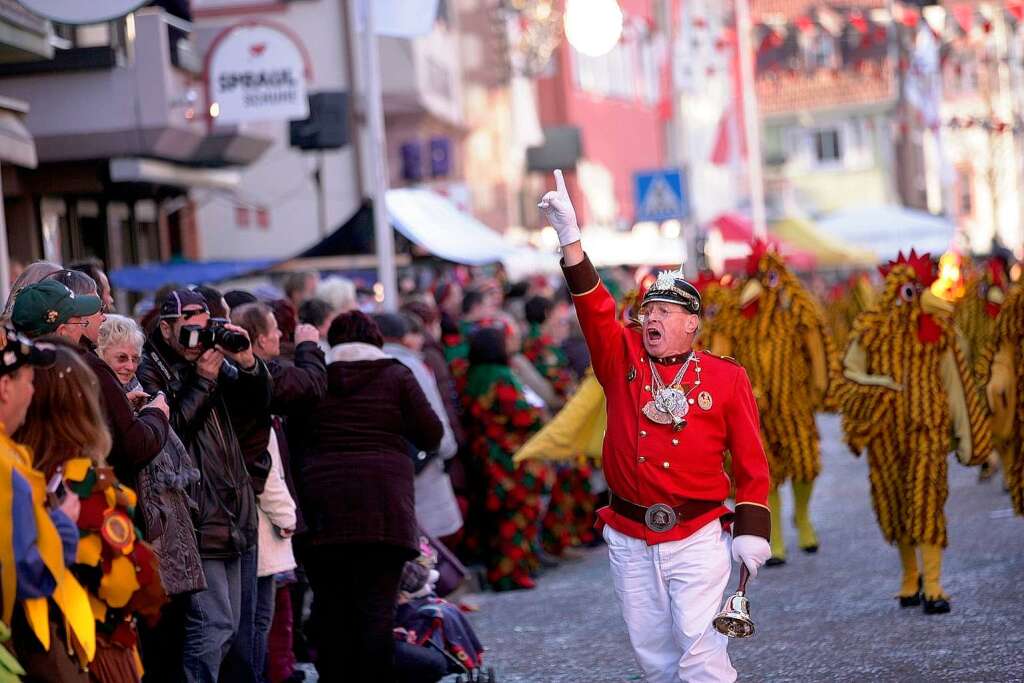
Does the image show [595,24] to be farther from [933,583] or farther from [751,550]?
[751,550]

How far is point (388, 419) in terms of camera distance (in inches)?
356

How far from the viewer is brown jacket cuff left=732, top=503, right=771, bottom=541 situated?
23.3ft

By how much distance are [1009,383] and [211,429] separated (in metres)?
5.31

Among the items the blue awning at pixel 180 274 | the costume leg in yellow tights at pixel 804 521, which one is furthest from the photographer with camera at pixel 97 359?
the blue awning at pixel 180 274

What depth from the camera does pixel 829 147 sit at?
223 ft

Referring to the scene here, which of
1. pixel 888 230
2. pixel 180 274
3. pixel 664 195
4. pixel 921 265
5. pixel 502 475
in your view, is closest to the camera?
pixel 921 265

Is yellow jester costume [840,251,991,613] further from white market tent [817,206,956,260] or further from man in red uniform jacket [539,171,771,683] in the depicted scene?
white market tent [817,206,956,260]

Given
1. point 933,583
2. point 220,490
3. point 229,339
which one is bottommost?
point 933,583

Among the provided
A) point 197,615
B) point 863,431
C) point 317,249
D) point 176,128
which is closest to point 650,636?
point 197,615

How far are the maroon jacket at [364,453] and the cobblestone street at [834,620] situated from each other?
150 cm

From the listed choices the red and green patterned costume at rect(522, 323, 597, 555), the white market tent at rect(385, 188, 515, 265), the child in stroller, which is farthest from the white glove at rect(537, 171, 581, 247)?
the white market tent at rect(385, 188, 515, 265)

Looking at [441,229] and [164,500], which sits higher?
[441,229]

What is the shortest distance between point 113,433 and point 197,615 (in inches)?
55.2

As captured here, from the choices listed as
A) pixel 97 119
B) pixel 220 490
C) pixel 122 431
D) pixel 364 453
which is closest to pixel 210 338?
pixel 220 490
